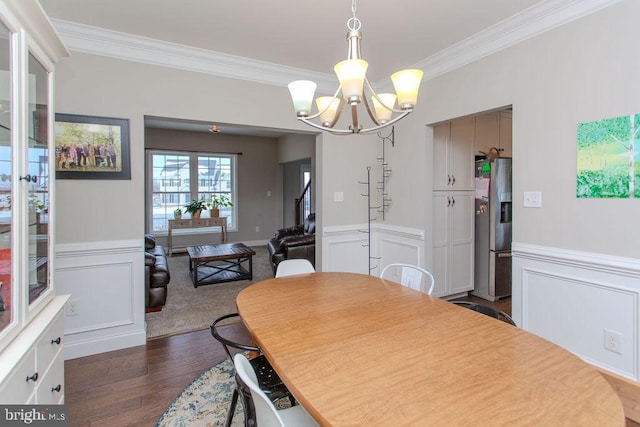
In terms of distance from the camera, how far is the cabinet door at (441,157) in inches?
143

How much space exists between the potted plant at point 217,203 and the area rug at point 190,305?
210 centimetres

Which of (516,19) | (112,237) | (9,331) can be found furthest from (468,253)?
(9,331)

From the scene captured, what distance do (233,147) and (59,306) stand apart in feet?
20.4

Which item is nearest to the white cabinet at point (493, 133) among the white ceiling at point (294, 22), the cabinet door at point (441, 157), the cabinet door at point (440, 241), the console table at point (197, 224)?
the cabinet door at point (441, 157)

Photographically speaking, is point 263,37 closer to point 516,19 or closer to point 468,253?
point 516,19

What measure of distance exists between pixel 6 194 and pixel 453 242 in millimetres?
3803

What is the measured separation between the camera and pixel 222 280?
4688mm

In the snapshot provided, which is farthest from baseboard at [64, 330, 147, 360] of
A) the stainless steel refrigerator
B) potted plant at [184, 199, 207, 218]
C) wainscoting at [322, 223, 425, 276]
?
potted plant at [184, 199, 207, 218]

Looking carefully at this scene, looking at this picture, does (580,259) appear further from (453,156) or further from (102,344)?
(102,344)

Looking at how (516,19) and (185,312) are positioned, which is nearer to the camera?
(516,19)

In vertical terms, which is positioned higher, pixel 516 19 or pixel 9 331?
pixel 516 19

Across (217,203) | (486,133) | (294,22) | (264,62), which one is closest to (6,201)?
(294,22)

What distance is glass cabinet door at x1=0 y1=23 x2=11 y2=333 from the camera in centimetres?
125

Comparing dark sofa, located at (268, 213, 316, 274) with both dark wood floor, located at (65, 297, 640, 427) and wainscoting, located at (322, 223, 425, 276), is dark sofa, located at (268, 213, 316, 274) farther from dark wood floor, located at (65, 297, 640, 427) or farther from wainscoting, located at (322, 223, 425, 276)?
dark wood floor, located at (65, 297, 640, 427)
